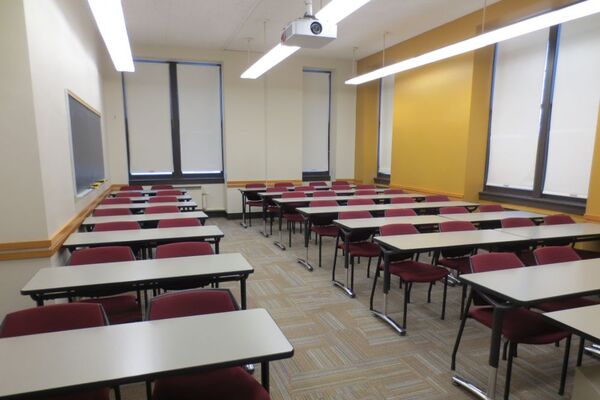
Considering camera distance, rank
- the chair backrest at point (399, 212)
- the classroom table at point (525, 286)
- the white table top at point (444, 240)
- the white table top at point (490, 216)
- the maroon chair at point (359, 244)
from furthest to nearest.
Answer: the chair backrest at point (399, 212) → the white table top at point (490, 216) → the maroon chair at point (359, 244) → the white table top at point (444, 240) → the classroom table at point (525, 286)

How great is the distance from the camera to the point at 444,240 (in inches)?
126

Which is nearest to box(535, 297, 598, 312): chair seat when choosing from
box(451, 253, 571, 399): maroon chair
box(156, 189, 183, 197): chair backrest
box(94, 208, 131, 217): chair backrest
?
box(451, 253, 571, 399): maroon chair

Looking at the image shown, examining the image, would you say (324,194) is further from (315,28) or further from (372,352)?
(372,352)

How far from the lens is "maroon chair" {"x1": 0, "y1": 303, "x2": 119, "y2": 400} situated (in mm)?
1654

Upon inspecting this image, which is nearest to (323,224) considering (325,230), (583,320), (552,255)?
(325,230)

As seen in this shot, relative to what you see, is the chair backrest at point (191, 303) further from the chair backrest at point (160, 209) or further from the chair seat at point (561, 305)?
the chair backrest at point (160, 209)

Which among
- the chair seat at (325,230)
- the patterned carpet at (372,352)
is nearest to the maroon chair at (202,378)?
the patterned carpet at (372,352)

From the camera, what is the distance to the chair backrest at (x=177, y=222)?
12.2 ft

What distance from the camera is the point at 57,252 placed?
2.99 metres

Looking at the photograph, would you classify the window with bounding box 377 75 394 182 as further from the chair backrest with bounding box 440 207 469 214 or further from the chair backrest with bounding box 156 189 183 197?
the chair backrest with bounding box 156 189 183 197

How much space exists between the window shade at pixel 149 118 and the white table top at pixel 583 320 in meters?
7.27

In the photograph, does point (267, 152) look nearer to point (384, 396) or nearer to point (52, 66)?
point (52, 66)

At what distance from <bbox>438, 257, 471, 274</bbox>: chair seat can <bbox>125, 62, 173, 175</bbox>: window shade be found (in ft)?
19.7

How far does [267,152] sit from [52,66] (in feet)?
16.3
